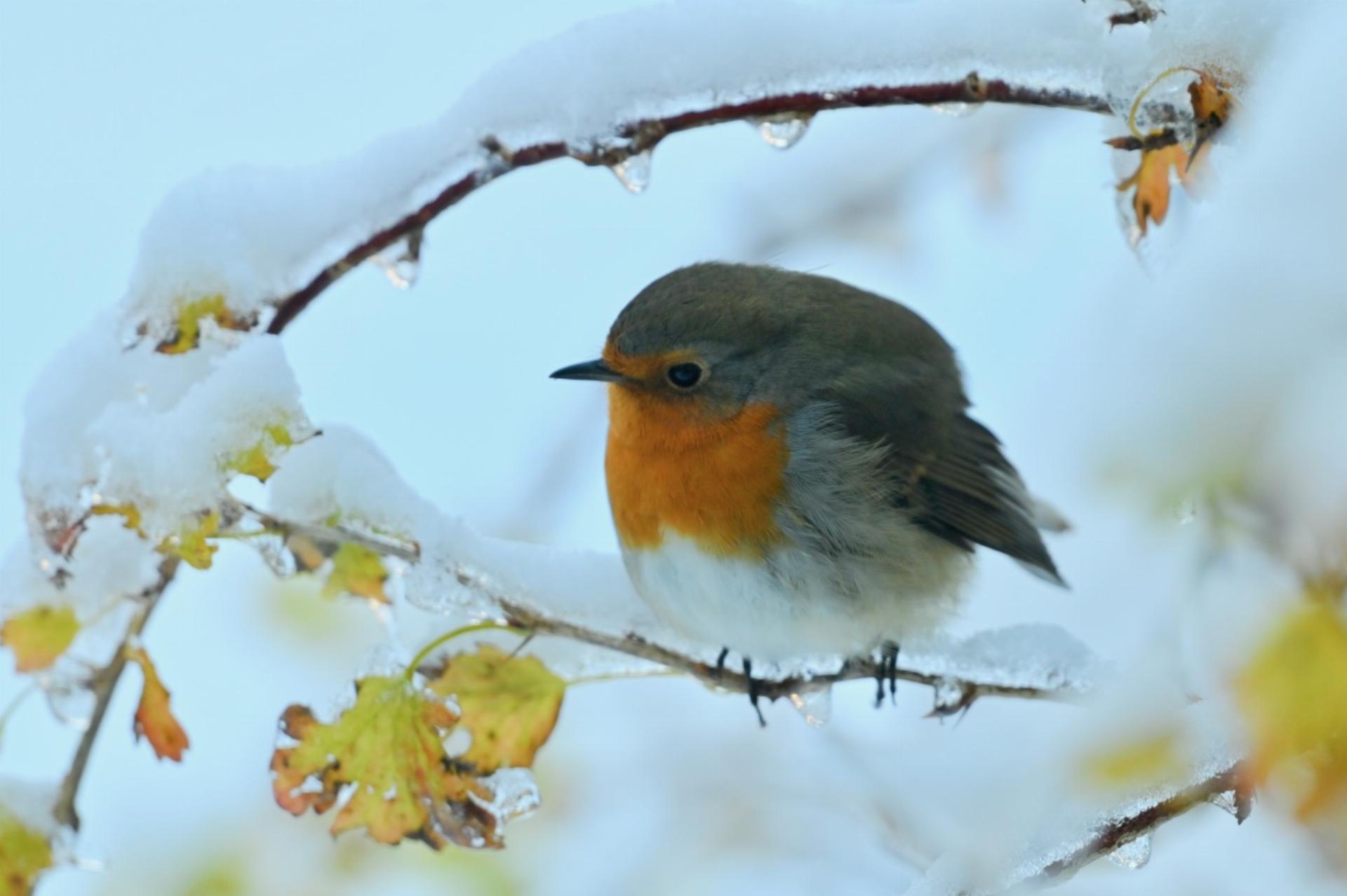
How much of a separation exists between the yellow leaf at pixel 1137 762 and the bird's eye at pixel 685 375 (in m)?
1.40

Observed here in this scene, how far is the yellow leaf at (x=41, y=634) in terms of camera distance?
177 centimetres

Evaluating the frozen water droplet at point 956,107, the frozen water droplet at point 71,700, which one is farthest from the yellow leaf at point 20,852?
the frozen water droplet at point 956,107

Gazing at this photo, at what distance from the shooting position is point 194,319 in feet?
5.58

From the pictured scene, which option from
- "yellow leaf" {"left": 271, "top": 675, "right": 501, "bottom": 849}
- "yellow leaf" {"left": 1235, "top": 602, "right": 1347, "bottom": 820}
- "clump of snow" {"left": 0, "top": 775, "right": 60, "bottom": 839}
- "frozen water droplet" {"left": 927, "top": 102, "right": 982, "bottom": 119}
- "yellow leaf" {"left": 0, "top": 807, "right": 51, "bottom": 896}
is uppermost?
"frozen water droplet" {"left": 927, "top": 102, "right": 982, "bottom": 119}

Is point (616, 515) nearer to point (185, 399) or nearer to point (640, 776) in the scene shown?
point (185, 399)

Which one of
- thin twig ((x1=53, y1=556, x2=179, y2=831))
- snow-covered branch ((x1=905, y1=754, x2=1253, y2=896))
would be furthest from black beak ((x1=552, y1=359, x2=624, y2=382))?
snow-covered branch ((x1=905, y1=754, x2=1253, y2=896))

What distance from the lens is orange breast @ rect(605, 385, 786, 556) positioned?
2270mm

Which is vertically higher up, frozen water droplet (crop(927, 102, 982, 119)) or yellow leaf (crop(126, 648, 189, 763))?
frozen water droplet (crop(927, 102, 982, 119))

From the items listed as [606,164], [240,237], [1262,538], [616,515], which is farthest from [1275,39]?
[616,515]

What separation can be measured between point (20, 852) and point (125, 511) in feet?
1.73

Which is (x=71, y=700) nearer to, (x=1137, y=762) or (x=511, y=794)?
(x=511, y=794)

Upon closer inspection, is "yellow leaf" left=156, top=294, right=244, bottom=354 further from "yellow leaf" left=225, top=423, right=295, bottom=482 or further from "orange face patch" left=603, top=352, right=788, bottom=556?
"orange face patch" left=603, top=352, right=788, bottom=556

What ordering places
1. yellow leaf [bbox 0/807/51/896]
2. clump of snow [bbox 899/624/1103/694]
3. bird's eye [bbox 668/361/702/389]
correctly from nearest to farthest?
yellow leaf [bbox 0/807/51/896]
clump of snow [bbox 899/624/1103/694]
bird's eye [bbox 668/361/702/389]

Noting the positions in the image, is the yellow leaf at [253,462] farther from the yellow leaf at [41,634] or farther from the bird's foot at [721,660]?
the bird's foot at [721,660]
